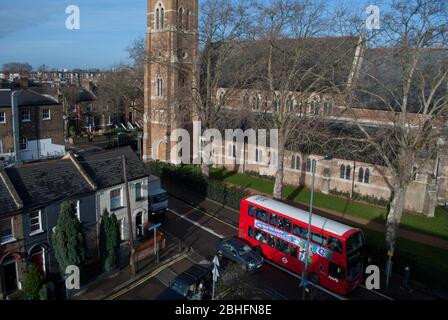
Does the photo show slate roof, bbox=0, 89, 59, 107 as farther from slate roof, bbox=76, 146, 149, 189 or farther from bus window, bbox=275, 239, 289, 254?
bus window, bbox=275, 239, 289, 254

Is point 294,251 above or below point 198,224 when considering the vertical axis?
above

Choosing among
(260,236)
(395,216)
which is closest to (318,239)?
(260,236)

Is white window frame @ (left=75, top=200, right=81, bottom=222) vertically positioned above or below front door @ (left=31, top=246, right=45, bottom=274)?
above

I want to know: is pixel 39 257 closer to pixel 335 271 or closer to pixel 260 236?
pixel 260 236

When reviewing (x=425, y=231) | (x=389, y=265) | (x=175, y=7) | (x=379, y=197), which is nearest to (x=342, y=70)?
(x=379, y=197)

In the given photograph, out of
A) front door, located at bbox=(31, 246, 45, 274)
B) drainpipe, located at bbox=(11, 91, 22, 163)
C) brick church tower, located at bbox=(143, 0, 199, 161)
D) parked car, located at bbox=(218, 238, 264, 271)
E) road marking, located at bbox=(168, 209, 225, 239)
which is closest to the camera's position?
front door, located at bbox=(31, 246, 45, 274)

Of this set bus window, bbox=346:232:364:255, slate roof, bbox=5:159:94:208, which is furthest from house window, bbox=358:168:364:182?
slate roof, bbox=5:159:94:208

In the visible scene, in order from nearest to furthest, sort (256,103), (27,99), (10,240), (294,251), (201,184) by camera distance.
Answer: (10,240)
(294,251)
(201,184)
(256,103)
(27,99)

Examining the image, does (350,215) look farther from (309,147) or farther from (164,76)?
(164,76)
